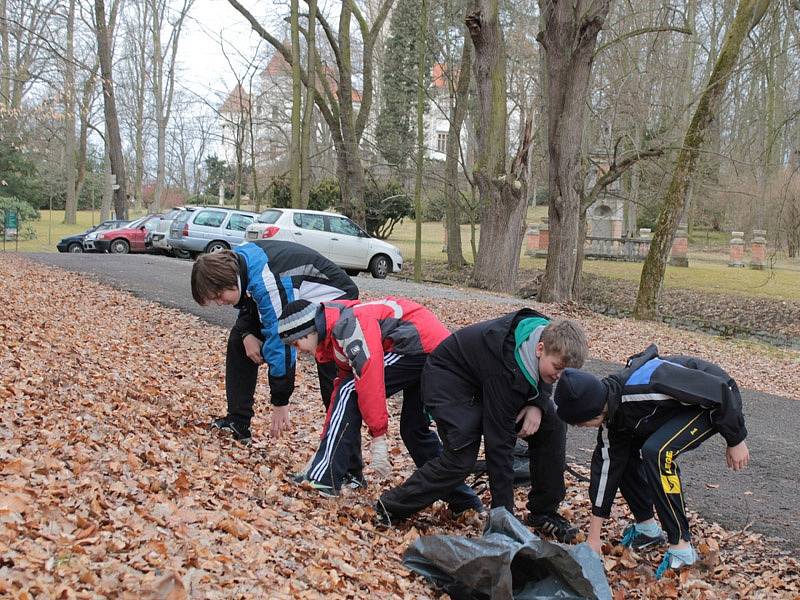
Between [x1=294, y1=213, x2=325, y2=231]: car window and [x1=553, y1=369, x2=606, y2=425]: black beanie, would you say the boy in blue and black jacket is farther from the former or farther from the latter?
[x1=294, y1=213, x2=325, y2=231]: car window

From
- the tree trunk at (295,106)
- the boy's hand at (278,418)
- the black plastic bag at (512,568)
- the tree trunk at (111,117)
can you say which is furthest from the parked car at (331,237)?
the black plastic bag at (512,568)

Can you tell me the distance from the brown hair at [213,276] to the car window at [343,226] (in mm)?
17230

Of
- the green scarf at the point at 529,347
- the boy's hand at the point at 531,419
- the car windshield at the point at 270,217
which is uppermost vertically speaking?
the car windshield at the point at 270,217

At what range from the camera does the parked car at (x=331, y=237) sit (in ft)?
68.5

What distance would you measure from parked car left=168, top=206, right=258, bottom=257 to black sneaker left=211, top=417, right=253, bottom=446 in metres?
18.5

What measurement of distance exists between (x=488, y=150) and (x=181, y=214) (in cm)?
1061

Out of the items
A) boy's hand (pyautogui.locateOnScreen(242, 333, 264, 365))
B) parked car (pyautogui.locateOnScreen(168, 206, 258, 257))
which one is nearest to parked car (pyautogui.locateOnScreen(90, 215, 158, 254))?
parked car (pyautogui.locateOnScreen(168, 206, 258, 257))

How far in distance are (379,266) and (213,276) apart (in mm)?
18095

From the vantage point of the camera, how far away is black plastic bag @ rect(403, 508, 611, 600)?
11.5 feet

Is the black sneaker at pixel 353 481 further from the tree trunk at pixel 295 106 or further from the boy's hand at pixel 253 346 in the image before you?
the tree trunk at pixel 295 106

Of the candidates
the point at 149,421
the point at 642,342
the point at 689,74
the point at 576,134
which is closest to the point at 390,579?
the point at 149,421

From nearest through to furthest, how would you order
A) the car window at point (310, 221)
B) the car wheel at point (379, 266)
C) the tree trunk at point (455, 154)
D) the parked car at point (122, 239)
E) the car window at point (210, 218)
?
the car window at point (310, 221), the car wheel at point (379, 266), the car window at point (210, 218), the tree trunk at point (455, 154), the parked car at point (122, 239)

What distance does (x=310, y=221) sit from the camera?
2148 centimetres

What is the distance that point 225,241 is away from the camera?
24.0m
